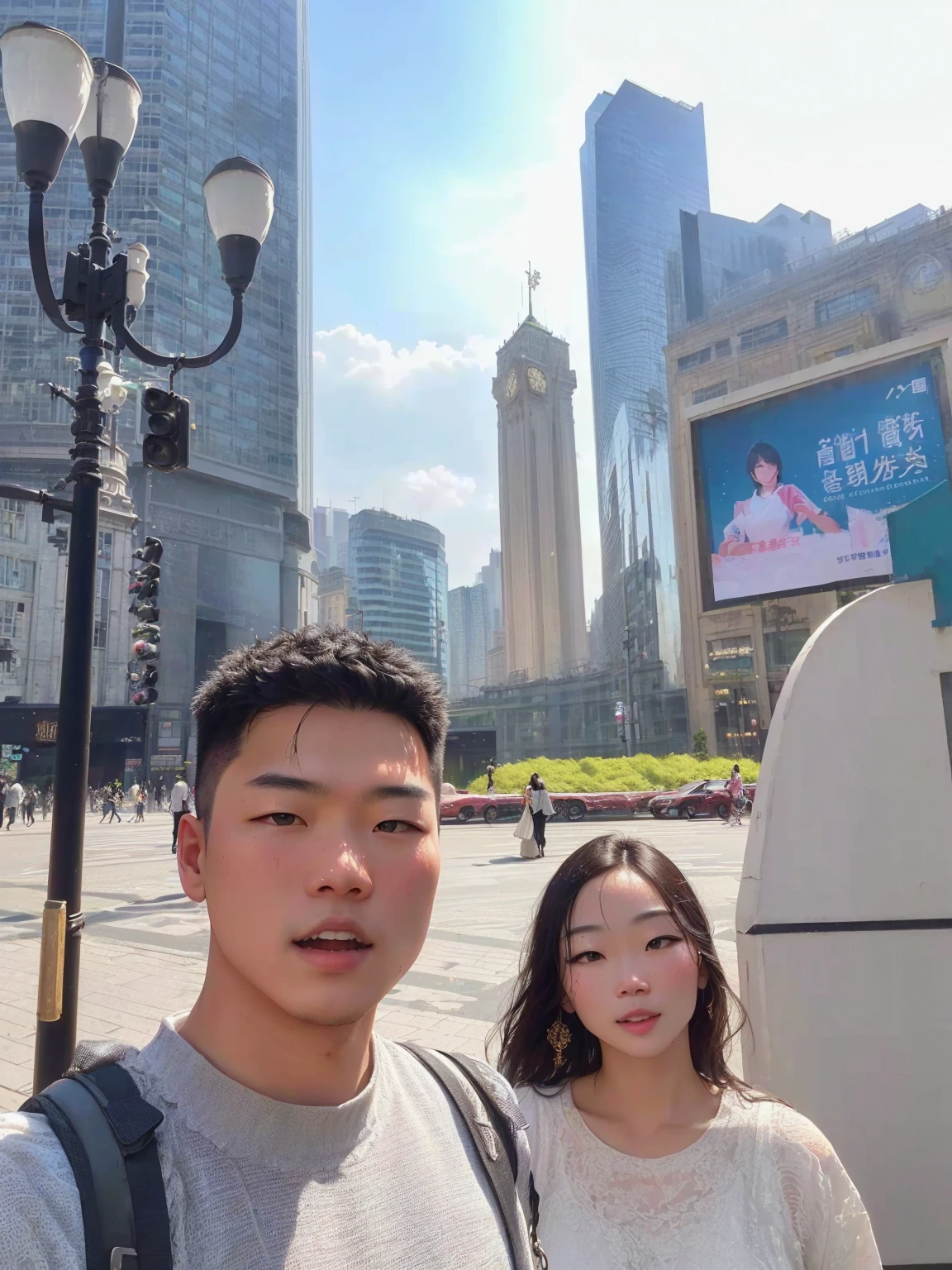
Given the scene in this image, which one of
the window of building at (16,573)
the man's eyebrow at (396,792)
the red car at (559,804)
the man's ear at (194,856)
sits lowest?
the red car at (559,804)

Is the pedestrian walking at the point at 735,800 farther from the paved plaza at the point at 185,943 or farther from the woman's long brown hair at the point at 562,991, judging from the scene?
the woman's long brown hair at the point at 562,991

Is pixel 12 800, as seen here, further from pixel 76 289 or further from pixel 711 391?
pixel 711 391

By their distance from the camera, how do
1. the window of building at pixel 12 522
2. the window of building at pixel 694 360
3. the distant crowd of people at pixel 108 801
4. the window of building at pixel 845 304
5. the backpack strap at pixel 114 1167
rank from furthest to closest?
the window of building at pixel 694 360 → the window of building at pixel 845 304 → the window of building at pixel 12 522 → the distant crowd of people at pixel 108 801 → the backpack strap at pixel 114 1167

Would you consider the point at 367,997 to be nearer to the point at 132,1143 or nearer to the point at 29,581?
the point at 132,1143

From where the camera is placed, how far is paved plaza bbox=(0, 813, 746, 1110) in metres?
5.38

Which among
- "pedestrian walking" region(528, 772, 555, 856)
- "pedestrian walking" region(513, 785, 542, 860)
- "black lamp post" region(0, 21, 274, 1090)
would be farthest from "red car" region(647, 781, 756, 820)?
"black lamp post" region(0, 21, 274, 1090)

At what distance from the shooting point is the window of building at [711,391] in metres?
53.1

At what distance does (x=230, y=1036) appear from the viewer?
1049 millimetres

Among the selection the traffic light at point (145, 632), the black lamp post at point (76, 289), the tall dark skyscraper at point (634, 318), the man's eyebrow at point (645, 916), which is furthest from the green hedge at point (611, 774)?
the tall dark skyscraper at point (634, 318)

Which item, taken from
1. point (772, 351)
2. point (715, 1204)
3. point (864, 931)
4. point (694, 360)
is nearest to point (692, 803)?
point (864, 931)

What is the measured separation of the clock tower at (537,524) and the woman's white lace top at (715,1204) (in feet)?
356

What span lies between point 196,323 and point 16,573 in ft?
78.4

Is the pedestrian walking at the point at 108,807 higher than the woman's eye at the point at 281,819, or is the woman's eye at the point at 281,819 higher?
the woman's eye at the point at 281,819

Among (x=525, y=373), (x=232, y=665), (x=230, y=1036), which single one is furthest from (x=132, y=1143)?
(x=525, y=373)
